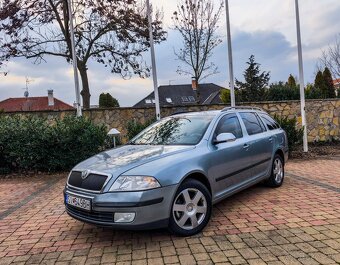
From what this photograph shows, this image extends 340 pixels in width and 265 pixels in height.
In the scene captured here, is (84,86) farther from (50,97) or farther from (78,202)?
(50,97)

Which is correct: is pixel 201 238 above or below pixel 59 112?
below

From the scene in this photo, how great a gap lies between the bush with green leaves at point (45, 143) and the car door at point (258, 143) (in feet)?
15.3

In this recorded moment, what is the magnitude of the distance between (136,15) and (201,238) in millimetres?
12447

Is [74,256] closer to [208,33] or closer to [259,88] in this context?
[208,33]

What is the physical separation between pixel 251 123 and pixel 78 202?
3.38 metres

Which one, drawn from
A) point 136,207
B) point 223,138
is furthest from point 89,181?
point 223,138

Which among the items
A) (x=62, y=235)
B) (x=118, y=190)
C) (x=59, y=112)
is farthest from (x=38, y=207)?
(x=59, y=112)

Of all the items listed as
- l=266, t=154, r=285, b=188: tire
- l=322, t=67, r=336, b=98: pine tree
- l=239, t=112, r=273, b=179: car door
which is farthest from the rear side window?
l=322, t=67, r=336, b=98: pine tree

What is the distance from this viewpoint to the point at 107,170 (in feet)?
12.7

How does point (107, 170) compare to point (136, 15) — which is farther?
point (136, 15)

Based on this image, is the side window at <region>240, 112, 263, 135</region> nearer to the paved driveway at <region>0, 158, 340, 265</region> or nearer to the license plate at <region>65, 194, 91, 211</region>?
the paved driveway at <region>0, 158, 340, 265</region>

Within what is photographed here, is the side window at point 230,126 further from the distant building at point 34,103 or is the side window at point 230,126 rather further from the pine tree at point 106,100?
the distant building at point 34,103

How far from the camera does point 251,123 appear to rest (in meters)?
6.00

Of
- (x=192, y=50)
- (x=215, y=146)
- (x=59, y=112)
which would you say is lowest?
(x=215, y=146)
